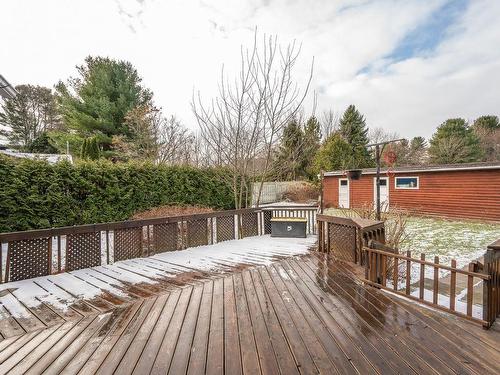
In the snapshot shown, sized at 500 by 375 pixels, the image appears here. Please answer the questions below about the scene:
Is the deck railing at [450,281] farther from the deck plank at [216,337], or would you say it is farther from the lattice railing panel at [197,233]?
the lattice railing panel at [197,233]

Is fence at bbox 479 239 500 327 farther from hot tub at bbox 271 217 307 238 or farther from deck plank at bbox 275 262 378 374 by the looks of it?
hot tub at bbox 271 217 307 238

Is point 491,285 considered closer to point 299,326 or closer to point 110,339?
point 299,326

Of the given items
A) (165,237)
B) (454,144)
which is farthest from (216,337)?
(454,144)

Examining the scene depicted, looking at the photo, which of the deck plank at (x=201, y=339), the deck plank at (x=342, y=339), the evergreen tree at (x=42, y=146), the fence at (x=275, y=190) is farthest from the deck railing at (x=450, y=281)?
the evergreen tree at (x=42, y=146)

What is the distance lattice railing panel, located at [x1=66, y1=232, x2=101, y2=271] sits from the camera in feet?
13.7

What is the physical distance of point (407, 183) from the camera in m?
12.2

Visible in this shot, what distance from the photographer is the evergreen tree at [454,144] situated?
21.0m

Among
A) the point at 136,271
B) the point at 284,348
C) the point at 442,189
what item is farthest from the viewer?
the point at 442,189

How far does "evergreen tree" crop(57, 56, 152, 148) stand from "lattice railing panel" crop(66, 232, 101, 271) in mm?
11097

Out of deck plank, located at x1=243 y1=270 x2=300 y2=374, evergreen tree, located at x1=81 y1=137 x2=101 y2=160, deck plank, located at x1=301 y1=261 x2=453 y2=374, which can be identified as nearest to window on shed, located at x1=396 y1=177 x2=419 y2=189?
deck plank, located at x1=301 y1=261 x2=453 y2=374

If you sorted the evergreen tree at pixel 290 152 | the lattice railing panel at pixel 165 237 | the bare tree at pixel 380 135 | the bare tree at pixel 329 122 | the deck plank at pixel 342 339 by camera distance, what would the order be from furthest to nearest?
the bare tree at pixel 380 135, the bare tree at pixel 329 122, the evergreen tree at pixel 290 152, the lattice railing panel at pixel 165 237, the deck plank at pixel 342 339

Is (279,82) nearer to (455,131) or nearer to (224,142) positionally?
(224,142)

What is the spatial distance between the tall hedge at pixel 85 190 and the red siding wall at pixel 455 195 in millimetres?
9343

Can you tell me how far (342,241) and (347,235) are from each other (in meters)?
0.19
